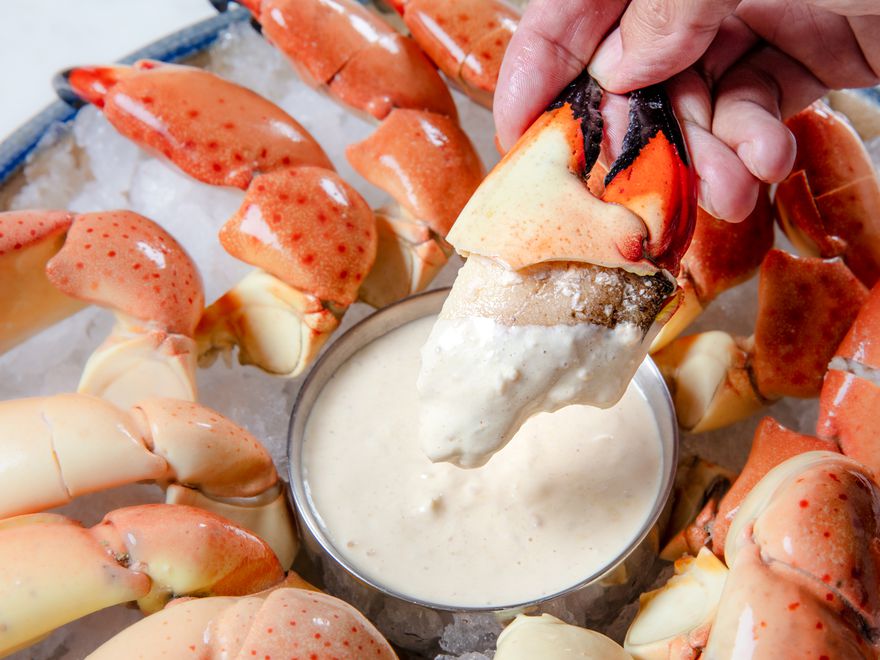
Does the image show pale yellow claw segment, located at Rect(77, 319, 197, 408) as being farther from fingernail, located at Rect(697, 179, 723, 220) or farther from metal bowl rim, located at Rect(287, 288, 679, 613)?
fingernail, located at Rect(697, 179, 723, 220)

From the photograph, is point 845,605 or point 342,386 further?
point 342,386

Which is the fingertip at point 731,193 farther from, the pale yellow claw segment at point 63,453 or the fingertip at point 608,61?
the pale yellow claw segment at point 63,453

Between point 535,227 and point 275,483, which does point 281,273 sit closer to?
point 275,483

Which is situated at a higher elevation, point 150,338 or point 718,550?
point 150,338

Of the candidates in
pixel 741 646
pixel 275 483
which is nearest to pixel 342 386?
pixel 275 483

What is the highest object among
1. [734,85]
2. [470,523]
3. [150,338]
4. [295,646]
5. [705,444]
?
[734,85]

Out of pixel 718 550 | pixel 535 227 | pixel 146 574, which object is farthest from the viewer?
pixel 718 550
